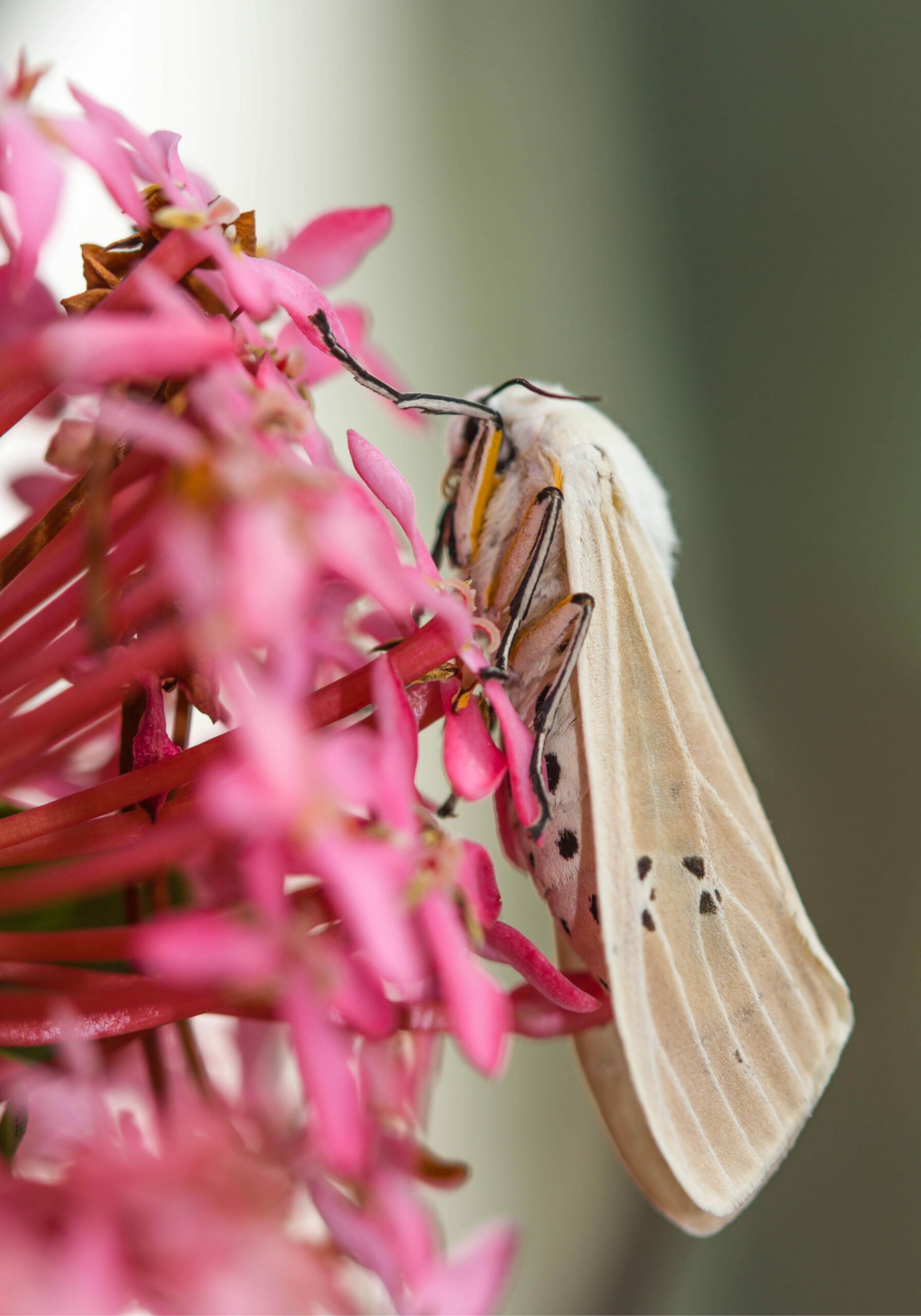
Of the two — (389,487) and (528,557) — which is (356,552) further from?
(528,557)

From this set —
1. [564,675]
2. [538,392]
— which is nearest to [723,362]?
[538,392]

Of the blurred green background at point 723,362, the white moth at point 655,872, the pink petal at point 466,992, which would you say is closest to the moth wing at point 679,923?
the white moth at point 655,872

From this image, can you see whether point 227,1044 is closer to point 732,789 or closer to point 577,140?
point 732,789

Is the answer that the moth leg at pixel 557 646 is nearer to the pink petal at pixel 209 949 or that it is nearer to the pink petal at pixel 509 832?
the pink petal at pixel 509 832

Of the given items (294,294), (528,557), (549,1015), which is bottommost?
(549,1015)

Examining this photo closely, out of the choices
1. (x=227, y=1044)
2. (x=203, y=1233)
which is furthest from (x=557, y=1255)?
(x=203, y=1233)

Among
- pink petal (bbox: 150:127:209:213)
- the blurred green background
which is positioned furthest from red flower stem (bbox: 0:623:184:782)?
the blurred green background
